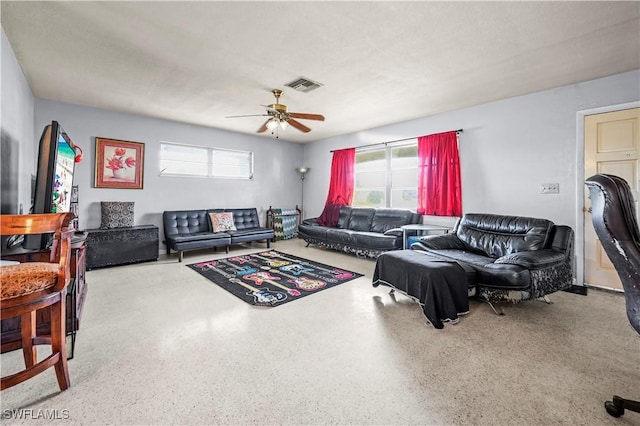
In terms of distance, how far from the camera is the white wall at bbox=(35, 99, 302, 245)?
4.50 m

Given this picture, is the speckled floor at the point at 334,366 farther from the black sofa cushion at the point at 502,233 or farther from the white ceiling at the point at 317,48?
the white ceiling at the point at 317,48

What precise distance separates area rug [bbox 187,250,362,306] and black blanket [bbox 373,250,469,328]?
1.10 m

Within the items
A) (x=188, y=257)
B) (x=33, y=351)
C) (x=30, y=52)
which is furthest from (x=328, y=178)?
(x=33, y=351)

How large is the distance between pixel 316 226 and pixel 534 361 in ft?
14.4

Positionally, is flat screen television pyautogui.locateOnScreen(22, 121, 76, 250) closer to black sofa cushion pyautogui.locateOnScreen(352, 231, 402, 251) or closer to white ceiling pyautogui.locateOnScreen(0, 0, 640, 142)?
white ceiling pyautogui.locateOnScreen(0, 0, 640, 142)

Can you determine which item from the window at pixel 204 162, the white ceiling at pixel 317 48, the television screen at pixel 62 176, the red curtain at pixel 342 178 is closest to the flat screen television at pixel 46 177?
the television screen at pixel 62 176

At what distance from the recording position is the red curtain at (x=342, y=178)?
626 cm

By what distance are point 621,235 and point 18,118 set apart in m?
5.02

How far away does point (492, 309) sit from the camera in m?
2.73

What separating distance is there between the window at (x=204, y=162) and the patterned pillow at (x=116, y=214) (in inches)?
37.6

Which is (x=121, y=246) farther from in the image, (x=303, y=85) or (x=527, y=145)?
(x=527, y=145)

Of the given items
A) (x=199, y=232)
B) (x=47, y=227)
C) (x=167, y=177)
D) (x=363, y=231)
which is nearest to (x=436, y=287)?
Result: (x=47, y=227)

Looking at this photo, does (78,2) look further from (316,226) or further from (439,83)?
(316,226)

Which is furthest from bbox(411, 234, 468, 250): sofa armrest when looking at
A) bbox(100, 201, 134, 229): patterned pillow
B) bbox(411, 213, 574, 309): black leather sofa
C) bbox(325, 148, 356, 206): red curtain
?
bbox(100, 201, 134, 229): patterned pillow
